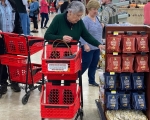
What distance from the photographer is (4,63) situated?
4.77m

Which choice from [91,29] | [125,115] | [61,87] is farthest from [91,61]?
[125,115]

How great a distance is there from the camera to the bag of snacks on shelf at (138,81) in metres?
3.66

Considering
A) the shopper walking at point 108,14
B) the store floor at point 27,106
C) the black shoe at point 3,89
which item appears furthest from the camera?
the shopper walking at point 108,14

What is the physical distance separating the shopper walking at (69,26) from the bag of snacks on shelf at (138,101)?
0.71 m

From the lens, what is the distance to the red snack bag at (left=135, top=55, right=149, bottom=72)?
141 inches

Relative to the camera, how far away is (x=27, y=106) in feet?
15.1

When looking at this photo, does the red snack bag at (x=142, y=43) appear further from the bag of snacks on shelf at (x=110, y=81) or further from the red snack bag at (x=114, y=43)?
the bag of snacks on shelf at (x=110, y=81)

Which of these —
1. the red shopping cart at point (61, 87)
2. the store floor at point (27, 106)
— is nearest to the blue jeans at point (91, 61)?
the store floor at point (27, 106)

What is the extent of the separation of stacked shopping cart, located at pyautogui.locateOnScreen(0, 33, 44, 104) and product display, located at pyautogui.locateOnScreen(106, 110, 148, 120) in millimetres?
1564

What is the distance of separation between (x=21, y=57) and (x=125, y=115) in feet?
6.27

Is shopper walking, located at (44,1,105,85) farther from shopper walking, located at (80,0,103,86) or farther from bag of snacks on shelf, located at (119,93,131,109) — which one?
shopper walking, located at (80,0,103,86)

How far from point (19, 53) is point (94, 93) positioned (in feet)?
4.72

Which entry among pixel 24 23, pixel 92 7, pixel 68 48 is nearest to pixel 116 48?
pixel 68 48

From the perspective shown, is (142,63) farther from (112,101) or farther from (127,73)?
(112,101)
